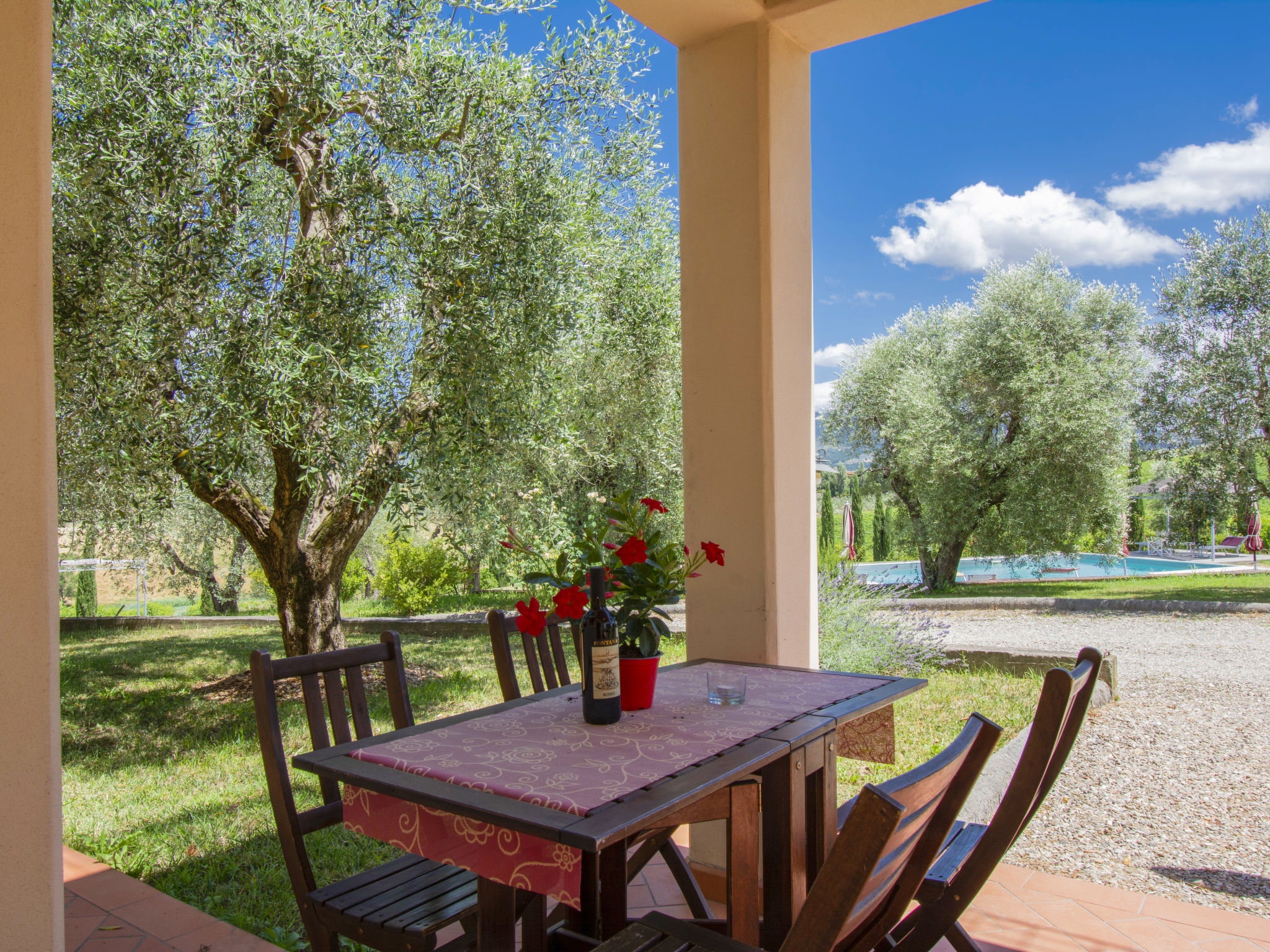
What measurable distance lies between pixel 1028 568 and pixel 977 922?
13363 millimetres

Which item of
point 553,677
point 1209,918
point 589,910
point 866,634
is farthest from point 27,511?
point 866,634

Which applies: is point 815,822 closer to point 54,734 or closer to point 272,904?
point 54,734

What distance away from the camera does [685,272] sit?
2580 mm

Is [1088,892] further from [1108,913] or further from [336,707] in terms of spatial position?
[336,707]

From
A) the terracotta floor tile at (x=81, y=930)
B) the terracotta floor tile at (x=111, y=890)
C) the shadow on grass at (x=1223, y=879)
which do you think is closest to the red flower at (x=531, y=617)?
the terracotta floor tile at (x=81, y=930)

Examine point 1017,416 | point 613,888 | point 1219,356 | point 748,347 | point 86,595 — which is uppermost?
point 1219,356

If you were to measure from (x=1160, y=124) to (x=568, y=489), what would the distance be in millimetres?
18953

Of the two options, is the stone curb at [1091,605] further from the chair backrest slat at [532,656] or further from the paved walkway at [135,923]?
the paved walkway at [135,923]

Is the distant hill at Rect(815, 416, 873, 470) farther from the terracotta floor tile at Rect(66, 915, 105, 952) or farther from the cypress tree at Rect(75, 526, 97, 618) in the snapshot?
the cypress tree at Rect(75, 526, 97, 618)

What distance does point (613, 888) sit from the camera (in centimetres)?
144

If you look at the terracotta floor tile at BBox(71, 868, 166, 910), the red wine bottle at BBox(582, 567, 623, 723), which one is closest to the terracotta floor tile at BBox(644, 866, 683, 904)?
the red wine bottle at BBox(582, 567, 623, 723)

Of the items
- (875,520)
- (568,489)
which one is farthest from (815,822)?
(875,520)

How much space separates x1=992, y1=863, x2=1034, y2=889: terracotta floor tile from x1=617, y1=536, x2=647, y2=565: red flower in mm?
1742

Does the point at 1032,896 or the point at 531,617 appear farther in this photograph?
the point at 1032,896
